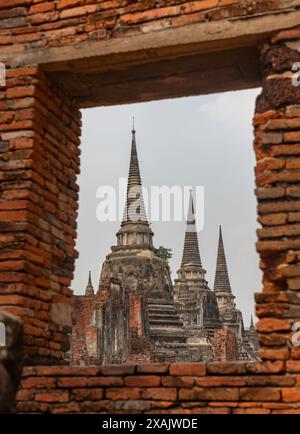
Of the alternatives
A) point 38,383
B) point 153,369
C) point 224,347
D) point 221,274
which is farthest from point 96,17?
point 221,274

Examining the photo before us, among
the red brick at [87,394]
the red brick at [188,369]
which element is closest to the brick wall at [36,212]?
the red brick at [87,394]

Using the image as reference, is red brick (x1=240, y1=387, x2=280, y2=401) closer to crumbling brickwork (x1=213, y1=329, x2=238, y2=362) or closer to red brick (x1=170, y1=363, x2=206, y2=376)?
red brick (x1=170, y1=363, x2=206, y2=376)

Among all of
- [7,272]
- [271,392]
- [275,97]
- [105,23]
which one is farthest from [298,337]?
[105,23]

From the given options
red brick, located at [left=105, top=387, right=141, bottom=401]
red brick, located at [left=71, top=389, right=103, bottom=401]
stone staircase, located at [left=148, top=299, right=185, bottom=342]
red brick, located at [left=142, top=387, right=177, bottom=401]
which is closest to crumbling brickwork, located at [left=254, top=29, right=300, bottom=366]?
red brick, located at [left=142, top=387, right=177, bottom=401]

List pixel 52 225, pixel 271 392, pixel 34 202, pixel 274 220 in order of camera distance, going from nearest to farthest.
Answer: pixel 271 392
pixel 274 220
pixel 34 202
pixel 52 225

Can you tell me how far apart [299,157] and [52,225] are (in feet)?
7.63

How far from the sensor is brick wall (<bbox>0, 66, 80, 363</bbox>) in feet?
17.2

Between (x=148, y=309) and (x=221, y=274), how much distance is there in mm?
20130

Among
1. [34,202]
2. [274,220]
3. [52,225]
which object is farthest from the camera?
[52,225]

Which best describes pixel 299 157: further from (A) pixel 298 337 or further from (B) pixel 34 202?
(B) pixel 34 202

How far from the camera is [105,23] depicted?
5.54 metres

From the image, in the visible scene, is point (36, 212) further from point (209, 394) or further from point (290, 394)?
point (290, 394)

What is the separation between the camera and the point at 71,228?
20.4 feet

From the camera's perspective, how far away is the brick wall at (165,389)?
15.0ft
